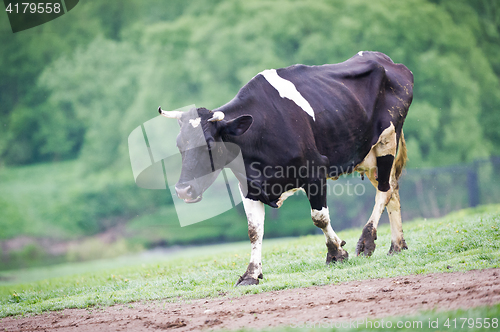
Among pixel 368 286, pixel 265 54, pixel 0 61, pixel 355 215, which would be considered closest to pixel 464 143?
pixel 355 215

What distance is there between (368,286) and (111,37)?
38288 millimetres

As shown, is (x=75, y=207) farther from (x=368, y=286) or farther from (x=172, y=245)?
(x=368, y=286)

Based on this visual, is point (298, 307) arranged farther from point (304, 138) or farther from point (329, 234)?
point (304, 138)

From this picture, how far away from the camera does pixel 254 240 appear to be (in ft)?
22.2

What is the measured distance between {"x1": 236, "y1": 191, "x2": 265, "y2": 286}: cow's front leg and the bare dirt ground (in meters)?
0.74

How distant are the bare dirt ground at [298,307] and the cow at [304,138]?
45.1 inches

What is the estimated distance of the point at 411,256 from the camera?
7.12 m

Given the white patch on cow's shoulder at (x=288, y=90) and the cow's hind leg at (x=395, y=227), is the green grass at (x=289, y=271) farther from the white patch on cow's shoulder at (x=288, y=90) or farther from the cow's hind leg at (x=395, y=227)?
the white patch on cow's shoulder at (x=288, y=90)

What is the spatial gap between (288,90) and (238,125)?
102 cm

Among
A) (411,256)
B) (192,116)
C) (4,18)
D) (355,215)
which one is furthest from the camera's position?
(4,18)

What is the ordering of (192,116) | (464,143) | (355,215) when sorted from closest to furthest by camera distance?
(192,116), (355,215), (464,143)

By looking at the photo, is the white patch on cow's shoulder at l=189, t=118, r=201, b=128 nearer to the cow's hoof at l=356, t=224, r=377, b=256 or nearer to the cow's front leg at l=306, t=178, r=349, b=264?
the cow's front leg at l=306, t=178, r=349, b=264

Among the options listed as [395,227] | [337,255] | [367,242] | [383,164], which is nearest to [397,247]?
[395,227]

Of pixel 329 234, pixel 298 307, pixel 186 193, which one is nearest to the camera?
pixel 298 307
